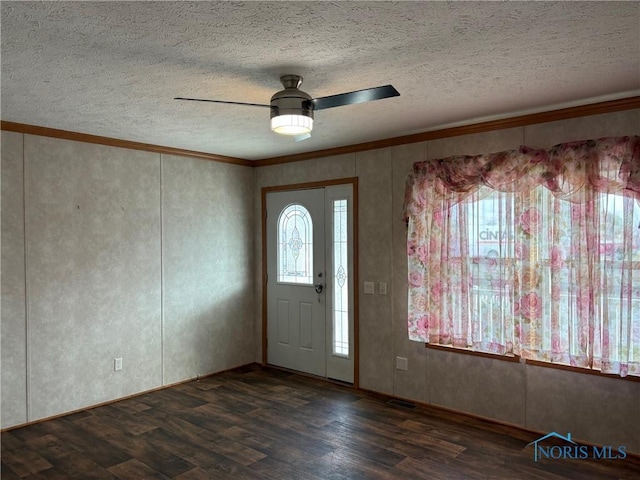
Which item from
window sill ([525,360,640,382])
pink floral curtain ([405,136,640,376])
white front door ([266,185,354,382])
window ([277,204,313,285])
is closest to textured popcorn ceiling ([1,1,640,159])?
pink floral curtain ([405,136,640,376])

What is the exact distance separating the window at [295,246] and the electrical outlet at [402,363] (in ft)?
4.43

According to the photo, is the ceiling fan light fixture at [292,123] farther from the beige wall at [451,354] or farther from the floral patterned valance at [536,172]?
the beige wall at [451,354]

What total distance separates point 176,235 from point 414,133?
272 cm

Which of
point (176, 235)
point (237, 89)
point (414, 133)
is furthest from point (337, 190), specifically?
point (237, 89)

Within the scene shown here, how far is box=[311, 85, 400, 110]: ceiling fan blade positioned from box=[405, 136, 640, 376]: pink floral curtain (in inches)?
68.6

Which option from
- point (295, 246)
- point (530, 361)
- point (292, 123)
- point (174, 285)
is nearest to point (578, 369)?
point (530, 361)

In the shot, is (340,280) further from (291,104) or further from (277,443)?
(291,104)

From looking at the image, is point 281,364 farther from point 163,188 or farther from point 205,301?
point 163,188

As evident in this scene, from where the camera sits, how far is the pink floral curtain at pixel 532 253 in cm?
323

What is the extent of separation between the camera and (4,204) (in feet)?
12.5

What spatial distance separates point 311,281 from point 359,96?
10.2 feet

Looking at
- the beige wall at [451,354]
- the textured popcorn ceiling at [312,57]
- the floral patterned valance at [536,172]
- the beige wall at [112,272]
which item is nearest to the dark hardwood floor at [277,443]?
the beige wall at [451,354]

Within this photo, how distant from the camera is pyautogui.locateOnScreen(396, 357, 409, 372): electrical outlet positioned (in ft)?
14.6

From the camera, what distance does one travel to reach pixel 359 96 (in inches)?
96.0
